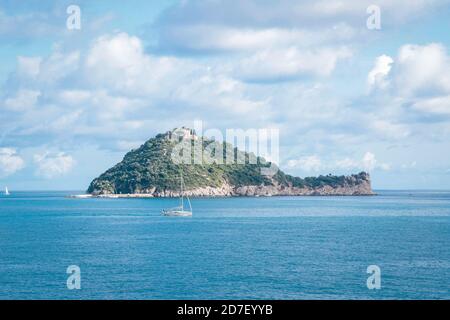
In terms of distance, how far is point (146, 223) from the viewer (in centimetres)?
12000

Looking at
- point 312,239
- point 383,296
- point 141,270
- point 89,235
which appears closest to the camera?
point 383,296

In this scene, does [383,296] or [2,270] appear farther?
[2,270]

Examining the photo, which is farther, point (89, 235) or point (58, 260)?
point (89, 235)

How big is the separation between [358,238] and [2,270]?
55480mm

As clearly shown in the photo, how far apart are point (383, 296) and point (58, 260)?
132 ft

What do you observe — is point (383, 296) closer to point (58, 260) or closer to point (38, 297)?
point (38, 297)

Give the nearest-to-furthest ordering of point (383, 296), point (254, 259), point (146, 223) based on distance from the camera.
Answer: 1. point (383, 296)
2. point (254, 259)
3. point (146, 223)

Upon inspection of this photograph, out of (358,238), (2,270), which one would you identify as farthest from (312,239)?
(2,270)
